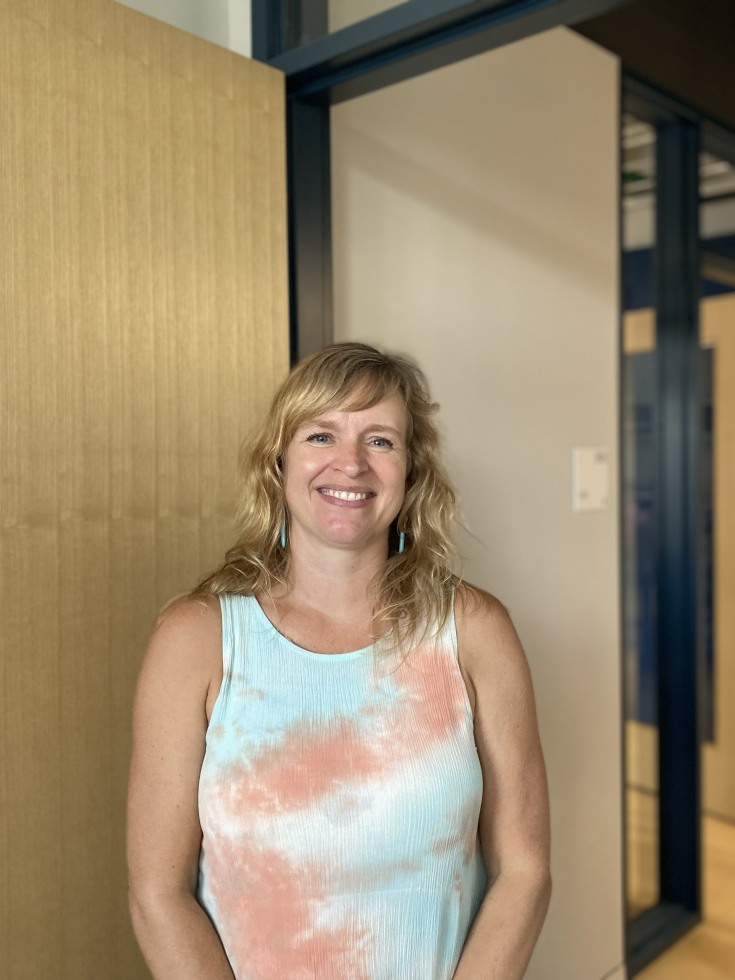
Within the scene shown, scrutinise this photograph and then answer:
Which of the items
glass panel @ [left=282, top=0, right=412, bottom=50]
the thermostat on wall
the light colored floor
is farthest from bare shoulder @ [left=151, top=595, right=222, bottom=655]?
the light colored floor

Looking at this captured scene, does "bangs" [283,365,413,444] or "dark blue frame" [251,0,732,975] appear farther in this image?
"dark blue frame" [251,0,732,975]

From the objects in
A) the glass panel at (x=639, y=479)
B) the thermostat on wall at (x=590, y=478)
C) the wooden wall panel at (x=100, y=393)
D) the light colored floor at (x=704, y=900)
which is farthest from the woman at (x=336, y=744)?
the glass panel at (x=639, y=479)

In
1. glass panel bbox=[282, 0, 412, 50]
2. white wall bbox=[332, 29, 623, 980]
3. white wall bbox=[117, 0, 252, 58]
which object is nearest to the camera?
glass panel bbox=[282, 0, 412, 50]

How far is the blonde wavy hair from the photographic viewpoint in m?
1.36

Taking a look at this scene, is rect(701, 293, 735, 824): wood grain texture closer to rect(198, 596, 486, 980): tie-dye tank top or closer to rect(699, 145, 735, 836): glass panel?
rect(699, 145, 735, 836): glass panel

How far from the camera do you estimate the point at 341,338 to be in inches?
76.4

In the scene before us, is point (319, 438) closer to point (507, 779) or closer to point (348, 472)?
point (348, 472)

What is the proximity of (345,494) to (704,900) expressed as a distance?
Result: 2610mm

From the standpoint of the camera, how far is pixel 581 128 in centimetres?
258

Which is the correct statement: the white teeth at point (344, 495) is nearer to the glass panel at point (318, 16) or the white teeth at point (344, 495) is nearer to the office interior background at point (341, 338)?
the office interior background at point (341, 338)

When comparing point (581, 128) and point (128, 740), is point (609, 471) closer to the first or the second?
point (581, 128)

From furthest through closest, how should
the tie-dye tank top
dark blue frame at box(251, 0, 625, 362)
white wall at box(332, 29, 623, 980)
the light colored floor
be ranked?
the light colored floor → white wall at box(332, 29, 623, 980) → dark blue frame at box(251, 0, 625, 362) → the tie-dye tank top

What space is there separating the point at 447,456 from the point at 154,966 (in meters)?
1.25

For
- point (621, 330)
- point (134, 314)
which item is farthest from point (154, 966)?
point (621, 330)
